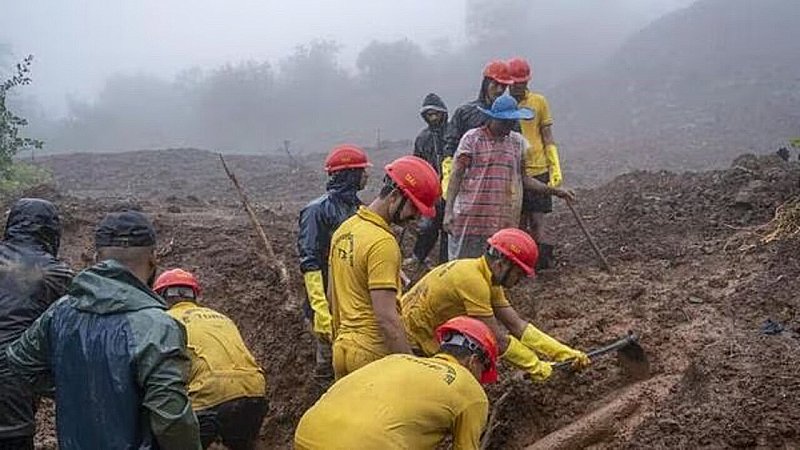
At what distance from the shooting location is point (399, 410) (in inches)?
115

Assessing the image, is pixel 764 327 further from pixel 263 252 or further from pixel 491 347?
pixel 263 252

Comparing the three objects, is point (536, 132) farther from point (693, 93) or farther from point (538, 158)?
point (693, 93)

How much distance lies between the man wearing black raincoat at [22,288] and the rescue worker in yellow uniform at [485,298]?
5.41ft

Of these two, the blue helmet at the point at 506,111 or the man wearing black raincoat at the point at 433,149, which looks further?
the man wearing black raincoat at the point at 433,149

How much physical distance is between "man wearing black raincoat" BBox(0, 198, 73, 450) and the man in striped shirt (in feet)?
8.97

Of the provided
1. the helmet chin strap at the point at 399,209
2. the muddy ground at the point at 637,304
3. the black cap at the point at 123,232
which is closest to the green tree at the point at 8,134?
the muddy ground at the point at 637,304

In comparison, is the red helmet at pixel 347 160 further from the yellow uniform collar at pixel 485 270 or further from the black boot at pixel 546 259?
the black boot at pixel 546 259

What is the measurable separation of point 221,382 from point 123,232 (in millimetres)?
1294

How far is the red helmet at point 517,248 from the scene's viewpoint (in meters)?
3.94

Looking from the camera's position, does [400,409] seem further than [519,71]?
No

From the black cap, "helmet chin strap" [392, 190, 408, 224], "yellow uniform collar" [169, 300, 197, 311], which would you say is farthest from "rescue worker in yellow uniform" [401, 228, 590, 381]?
the black cap

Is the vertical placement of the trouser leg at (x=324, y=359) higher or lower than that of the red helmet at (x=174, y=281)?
lower

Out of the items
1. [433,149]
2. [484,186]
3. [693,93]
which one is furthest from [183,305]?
[693,93]

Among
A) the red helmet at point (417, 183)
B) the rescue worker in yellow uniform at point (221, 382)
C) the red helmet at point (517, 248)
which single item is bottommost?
the rescue worker in yellow uniform at point (221, 382)
